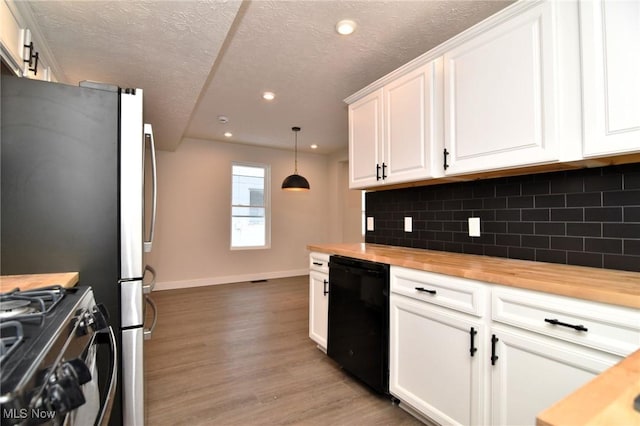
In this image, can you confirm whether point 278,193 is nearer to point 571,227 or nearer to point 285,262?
point 285,262

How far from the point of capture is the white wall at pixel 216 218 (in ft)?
17.0

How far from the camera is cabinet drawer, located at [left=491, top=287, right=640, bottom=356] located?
1.04 meters

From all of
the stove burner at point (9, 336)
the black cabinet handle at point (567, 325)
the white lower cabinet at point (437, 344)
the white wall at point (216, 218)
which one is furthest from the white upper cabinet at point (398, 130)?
the white wall at point (216, 218)

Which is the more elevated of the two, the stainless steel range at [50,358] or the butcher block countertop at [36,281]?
the butcher block countertop at [36,281]

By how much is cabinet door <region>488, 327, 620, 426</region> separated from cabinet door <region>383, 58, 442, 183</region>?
1127mm

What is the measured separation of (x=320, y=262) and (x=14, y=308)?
6.40ft

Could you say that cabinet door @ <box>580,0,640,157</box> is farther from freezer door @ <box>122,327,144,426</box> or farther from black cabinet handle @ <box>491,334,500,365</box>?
freezer door @ <box>122,327,144,426</box>

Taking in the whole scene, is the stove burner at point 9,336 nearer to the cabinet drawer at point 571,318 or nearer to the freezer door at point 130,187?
the freezer door at point 130,187

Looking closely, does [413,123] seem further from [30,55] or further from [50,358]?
[30,55]

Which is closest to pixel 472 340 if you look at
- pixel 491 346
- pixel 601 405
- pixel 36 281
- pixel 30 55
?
pixel 491 346

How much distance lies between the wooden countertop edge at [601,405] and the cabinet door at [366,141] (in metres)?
2.02

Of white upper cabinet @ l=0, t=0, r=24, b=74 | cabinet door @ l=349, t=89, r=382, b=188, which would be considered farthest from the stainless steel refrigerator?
cabinet door @ l=349, t=89, r=382, b=188

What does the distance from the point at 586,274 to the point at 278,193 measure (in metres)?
5.22

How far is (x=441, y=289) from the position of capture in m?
1.64
